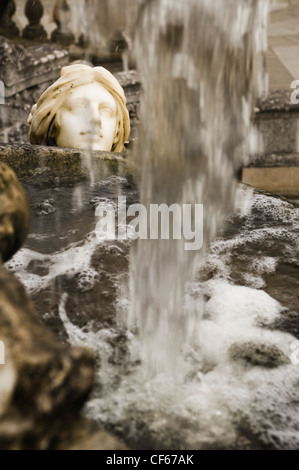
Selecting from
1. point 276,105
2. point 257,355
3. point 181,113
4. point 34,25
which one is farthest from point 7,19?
point 257,355

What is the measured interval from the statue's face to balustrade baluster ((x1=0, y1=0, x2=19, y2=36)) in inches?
247

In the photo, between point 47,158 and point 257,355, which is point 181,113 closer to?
point 257,355

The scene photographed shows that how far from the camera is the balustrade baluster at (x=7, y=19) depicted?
8.52 m

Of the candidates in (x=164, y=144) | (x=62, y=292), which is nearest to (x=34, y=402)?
(x=62, y=292)

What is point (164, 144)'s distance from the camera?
5.77 ft

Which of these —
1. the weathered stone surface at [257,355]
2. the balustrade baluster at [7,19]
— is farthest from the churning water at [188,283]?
the balustrade baluster at [7,19]

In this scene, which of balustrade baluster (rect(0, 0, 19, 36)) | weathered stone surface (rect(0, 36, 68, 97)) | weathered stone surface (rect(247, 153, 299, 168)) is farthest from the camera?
balustrade baluster (rect(0, 0, 19, 36))

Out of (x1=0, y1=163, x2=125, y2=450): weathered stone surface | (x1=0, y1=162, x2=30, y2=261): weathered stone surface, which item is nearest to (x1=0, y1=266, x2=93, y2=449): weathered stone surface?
(x1=0, y1=163, x2=125, y2=450): weathered stone surface

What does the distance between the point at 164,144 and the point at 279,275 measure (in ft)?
2.34

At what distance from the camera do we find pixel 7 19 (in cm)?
864

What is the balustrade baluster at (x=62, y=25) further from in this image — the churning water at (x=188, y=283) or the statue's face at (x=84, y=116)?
the churning water at (x=188, y=283)

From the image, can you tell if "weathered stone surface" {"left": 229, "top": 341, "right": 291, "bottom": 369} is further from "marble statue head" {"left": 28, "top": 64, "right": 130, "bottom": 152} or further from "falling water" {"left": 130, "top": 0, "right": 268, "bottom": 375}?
"marble statue head" {"left": 28, "top": 64, "right": 130, "bottom": 152}

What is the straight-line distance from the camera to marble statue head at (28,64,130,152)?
329 cm

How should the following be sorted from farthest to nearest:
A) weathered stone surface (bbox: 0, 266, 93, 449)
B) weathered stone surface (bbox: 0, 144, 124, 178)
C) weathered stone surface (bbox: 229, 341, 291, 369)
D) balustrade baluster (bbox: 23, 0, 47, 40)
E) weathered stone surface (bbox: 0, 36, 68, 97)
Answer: balustrade baluster (bbox: 23, 0, 47, 40)
weathered stone surface (bbox: 0, 36, 68, 97)
weathered stone surface (bbox: 0, 144, 124, 178)
weathered stone surface (bbox: 229, 341, 291, 369)
weathered stone surface (bbox: 0, 266, 93, 449)
